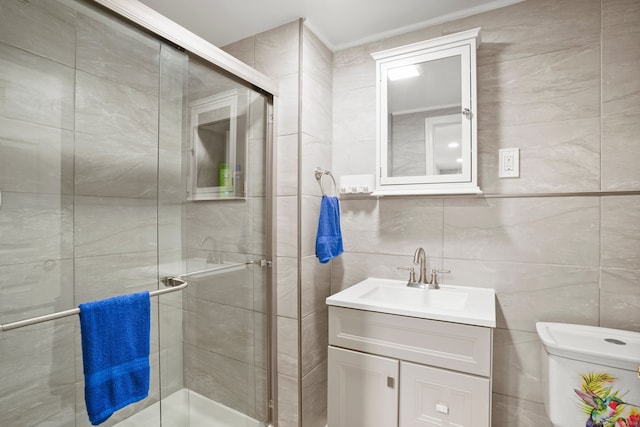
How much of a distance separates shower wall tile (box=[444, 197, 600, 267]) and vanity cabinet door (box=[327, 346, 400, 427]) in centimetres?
68

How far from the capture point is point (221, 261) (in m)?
1.39

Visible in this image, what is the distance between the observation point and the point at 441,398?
1227 mm

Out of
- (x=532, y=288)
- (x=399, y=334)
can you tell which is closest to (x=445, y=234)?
(x=532, y=288)

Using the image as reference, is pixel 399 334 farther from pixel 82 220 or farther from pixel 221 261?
pixel 82 220

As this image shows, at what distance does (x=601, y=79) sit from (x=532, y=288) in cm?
95

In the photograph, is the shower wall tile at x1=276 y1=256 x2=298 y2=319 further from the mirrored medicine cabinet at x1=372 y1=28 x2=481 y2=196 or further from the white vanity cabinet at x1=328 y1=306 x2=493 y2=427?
the mirrored medicine cabinet at x1=372 y1=28 x2=481 y2=196

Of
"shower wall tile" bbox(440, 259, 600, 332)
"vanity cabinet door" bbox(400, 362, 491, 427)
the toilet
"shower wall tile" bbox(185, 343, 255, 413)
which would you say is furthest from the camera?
"shower wall tile" bbox(440, 259, 600, 332)

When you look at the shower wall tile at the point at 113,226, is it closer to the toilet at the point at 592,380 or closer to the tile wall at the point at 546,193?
the tile wall at the point at 546,193

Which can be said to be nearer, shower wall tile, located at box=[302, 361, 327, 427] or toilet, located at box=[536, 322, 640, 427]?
toilet, located at box=[536, 322, 640, 427]

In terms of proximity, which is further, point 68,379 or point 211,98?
point 211,98

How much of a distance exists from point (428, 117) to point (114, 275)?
4.99ft

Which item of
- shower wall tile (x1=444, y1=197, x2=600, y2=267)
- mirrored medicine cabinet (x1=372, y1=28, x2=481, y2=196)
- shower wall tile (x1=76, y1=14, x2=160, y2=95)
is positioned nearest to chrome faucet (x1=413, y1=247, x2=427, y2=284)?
shower wall tile (x1=444, y1=197, x2=600, y2=267)

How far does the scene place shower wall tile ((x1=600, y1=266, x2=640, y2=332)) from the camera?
1.29 meters

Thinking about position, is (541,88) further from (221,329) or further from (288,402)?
(288,402)
